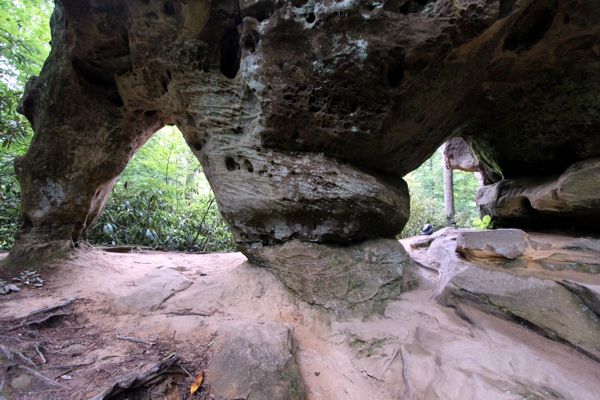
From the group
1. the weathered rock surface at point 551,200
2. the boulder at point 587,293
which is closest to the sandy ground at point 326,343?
the boulder at point 587,293

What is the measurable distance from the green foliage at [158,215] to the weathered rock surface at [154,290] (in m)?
3.52

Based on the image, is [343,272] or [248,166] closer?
[343,272]

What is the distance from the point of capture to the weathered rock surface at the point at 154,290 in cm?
319

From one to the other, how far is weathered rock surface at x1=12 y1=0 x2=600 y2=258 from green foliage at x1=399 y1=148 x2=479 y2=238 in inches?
235

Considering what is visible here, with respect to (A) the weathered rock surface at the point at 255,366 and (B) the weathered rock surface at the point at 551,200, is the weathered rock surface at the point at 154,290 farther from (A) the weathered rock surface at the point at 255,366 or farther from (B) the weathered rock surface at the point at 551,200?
(B) the weathered rock surface at the point at 551,200

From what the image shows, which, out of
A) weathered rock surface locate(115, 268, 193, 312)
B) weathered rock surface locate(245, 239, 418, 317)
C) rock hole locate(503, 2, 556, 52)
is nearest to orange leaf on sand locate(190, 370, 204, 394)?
weathered rock surface locate(115, 268, 193, 312)

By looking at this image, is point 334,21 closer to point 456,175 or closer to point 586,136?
point 586,136

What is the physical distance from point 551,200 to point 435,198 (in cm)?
1305

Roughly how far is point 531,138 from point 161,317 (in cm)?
555

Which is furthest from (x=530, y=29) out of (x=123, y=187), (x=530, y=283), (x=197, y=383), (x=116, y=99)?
(x=123, y=187)

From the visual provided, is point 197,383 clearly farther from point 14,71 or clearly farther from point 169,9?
point 14,71

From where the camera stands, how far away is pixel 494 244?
3410 millimetres

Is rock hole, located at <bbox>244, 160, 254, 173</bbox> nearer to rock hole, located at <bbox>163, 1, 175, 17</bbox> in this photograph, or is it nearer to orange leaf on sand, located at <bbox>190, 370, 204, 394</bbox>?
rock hole, located at <bbox>163, 1, 175, 17</bbox>

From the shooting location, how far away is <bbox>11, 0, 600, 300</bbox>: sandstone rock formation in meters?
2.74
